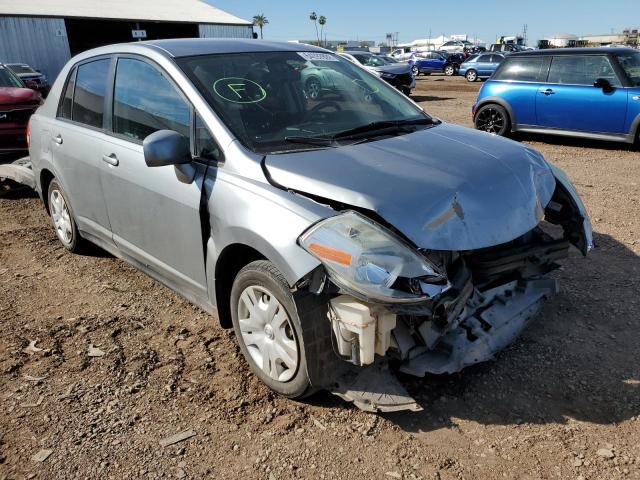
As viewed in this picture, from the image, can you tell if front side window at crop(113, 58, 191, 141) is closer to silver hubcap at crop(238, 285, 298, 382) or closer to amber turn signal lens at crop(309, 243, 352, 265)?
silver hubcap at crop(238, 285, 298, 382)

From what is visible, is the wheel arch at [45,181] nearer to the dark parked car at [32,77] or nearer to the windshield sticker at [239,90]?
the windshield sticker at [239,90]

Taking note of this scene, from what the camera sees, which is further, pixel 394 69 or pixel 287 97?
pixel 394 69

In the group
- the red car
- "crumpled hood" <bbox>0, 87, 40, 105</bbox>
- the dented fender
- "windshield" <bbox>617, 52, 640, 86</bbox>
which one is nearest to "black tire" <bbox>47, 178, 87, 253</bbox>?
the red car

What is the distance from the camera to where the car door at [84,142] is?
3.87 meters

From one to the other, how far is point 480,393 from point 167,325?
211 centimetres

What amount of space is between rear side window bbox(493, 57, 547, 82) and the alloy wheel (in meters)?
0.63

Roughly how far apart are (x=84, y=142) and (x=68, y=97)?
67 cm

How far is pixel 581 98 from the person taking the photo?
28.4 ft

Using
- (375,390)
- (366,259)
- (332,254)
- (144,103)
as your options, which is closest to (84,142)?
(144,103)

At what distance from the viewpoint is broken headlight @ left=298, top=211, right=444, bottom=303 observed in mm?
2205

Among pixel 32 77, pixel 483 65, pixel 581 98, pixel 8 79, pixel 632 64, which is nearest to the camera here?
pixel 632 64

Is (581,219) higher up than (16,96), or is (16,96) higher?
(16,96)

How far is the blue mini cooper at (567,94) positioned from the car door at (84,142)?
25.2ft

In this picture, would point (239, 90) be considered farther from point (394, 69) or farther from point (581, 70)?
point (394, 69)
